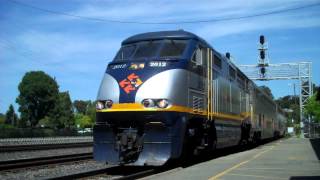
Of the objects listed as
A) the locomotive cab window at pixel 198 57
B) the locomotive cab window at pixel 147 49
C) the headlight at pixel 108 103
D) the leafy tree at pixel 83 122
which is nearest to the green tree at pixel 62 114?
the leafy tree at pixel 83 122

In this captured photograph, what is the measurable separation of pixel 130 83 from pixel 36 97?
8443 cm

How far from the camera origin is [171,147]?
13008 millimetres

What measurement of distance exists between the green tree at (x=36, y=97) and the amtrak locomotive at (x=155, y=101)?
80536 millimetres

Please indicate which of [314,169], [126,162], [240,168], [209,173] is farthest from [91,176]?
[314,169]

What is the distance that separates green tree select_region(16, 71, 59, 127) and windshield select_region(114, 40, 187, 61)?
264 feet

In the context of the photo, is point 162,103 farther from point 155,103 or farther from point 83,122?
point 83,122

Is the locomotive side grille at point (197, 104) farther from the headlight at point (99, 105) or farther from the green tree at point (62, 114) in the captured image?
the green tree at point (62, 114)

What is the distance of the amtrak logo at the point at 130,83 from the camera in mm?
13508

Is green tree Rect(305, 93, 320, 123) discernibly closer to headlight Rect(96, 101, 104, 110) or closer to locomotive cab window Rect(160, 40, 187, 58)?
locomotive cab window Rect(160, 40, 187, 58)

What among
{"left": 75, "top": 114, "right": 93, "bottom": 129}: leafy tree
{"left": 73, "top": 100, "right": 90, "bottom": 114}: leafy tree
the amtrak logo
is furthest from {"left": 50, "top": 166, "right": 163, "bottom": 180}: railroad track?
{"left": 73, "top": 100, "right": 90, "bottom": 114}: leafy tree

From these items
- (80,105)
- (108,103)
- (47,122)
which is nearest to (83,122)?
(47,122)

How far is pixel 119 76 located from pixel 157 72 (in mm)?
1143

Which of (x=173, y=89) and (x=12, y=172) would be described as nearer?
(x=173, y=89)

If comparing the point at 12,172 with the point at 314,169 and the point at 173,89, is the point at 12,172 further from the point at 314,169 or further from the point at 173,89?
the point at 314,169
